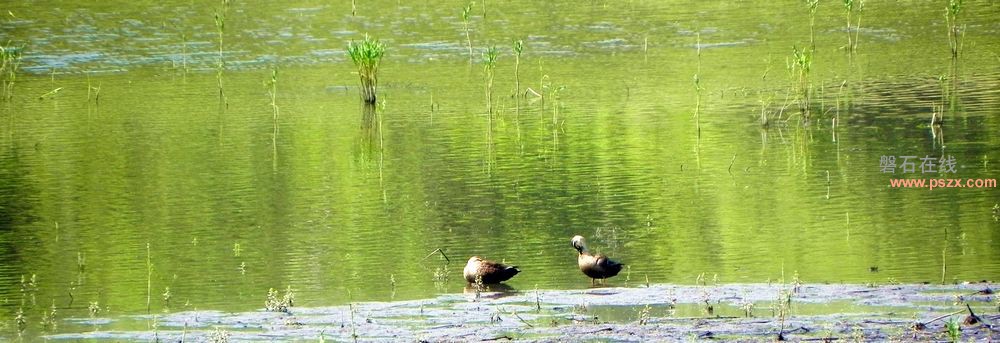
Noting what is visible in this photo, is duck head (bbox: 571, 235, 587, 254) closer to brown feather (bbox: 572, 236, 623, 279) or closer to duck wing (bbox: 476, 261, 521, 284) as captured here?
brown feather (bbox: 572, 236, 623, 279)

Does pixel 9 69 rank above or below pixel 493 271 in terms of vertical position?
above

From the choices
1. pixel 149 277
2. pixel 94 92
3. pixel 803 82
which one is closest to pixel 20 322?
pixel 149 277

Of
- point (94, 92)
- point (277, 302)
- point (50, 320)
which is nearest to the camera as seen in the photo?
point (277, 302)

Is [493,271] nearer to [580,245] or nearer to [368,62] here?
[580,245]

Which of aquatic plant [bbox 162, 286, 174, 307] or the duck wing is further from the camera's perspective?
the duck wing

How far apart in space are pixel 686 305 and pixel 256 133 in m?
11.2

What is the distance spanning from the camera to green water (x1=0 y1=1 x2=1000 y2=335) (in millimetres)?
11680

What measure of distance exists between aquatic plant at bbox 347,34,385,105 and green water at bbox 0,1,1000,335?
16.2 inches

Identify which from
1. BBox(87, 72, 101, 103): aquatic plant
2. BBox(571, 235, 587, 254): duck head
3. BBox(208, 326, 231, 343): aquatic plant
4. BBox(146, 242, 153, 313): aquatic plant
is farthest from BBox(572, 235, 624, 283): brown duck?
BBox(87, 72, 101, 103): aquatic plant

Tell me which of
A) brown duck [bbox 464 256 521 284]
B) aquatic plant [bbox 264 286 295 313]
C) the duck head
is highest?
the duck head

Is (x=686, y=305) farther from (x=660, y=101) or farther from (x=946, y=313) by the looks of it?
(x=660, y=101)

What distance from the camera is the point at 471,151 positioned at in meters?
17.8

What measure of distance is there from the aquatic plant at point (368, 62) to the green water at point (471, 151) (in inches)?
16.2

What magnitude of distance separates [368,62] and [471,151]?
3910mm
